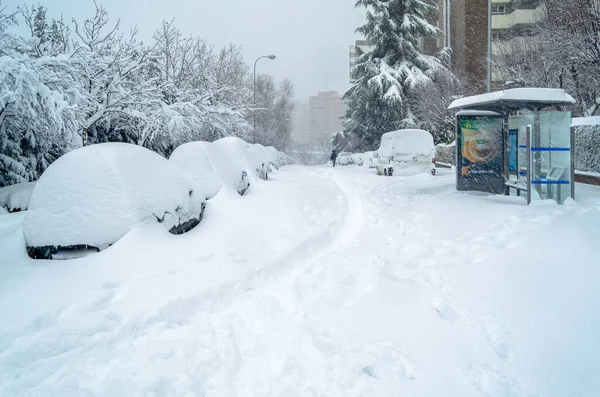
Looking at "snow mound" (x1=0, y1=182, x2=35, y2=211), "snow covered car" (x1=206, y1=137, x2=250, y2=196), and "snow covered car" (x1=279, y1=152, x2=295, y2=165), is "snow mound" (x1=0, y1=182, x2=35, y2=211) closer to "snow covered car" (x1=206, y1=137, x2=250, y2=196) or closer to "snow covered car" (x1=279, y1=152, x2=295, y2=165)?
"snow covered car" (x1=206, y1=137, x2=250, y2=196)

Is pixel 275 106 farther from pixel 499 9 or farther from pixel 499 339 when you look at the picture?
pixel 499 339

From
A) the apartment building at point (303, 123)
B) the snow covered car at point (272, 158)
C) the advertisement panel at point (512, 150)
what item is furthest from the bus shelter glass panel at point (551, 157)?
the apartment building at point (303, 123)

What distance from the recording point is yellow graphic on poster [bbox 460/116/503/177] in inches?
464

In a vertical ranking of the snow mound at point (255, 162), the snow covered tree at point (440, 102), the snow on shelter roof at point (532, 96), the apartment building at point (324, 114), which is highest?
the apartment building at point (324, 114)

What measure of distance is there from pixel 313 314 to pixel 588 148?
12525 millimetres

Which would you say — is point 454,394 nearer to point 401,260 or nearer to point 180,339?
point 180,339

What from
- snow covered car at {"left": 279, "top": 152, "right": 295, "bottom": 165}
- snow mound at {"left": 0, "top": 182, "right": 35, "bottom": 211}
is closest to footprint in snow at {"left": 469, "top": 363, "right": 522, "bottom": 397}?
snow mound at {"left": 0, "top": 182, "right": 35, "bottom": 211}

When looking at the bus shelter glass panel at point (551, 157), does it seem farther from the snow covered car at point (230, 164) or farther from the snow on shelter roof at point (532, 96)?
the snow covered car at point (230, 164)

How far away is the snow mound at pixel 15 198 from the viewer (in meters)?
10.8

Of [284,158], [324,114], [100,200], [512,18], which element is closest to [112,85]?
[100,200]

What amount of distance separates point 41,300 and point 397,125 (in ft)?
100

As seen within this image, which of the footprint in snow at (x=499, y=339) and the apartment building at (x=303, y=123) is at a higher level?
the apartment building at (x=303, y=123)

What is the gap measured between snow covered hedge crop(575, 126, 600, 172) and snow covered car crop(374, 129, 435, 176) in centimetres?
607

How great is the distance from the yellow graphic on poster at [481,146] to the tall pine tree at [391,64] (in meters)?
20.1
